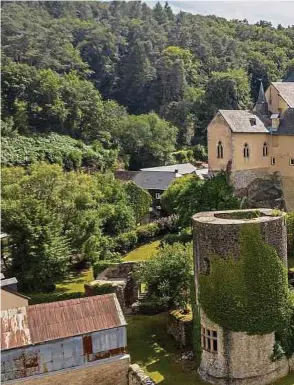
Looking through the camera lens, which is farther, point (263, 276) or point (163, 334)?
point (163, 334)

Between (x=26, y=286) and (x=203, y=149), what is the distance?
58.8 m

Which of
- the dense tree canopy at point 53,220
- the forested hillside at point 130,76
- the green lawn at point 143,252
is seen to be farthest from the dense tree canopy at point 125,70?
the green lawn at point 143,252

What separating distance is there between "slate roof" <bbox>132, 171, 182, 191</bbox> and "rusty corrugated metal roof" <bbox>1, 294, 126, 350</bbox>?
4076 cm

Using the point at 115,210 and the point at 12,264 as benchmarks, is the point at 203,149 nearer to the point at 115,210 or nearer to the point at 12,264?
the point at 115,210

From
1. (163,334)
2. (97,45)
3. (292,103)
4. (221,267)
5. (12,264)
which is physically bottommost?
(163,334)

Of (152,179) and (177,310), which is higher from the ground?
(152,179)

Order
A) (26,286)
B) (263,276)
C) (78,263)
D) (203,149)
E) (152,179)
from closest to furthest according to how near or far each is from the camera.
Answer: (263,276) → (26,286) → (78,263) → (152,179) → (203,149)

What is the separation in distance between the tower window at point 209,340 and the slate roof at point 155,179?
39646 millimetres

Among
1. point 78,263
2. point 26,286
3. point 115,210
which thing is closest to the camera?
point 26,286

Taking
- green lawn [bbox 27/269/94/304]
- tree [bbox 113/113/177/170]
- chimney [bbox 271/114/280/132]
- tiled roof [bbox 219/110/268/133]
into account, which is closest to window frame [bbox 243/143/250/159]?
tiled roof [bbox 219/110/268/133]

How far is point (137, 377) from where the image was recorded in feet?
71.4

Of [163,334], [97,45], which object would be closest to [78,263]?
[163,334]

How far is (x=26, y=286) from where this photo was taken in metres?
36.6

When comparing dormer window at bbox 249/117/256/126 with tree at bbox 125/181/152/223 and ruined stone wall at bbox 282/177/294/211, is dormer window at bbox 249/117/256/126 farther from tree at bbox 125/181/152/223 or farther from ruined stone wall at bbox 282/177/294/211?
tree at bbox 125/181/152/223
